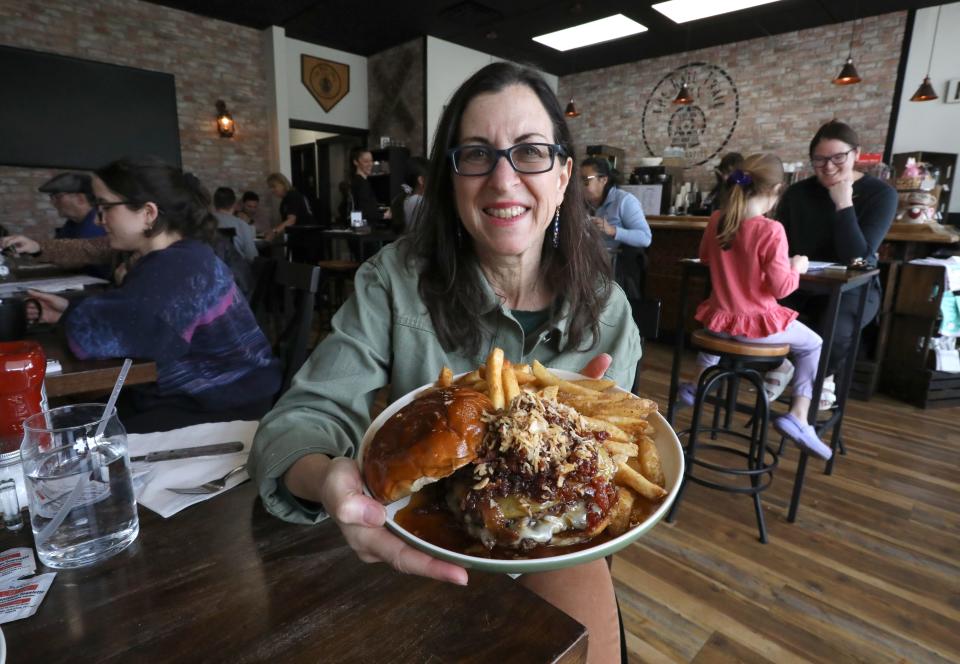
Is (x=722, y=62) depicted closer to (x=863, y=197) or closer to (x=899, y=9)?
(x=899, y=9)

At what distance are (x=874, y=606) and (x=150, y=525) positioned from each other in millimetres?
2537

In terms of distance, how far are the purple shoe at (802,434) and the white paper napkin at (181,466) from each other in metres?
2.75

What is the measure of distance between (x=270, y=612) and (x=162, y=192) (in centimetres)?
204

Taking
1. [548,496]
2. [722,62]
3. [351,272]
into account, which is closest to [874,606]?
[548,496]

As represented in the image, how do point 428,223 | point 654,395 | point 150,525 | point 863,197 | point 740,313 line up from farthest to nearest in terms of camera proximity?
1. point 654,395
2. point 863,197
3. point 740,313
4. point 428,223
5. point 150,525

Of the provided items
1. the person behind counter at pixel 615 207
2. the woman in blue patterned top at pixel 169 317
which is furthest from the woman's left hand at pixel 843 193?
the woman in blue patterned top at pixel 169 317

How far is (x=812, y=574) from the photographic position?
2.21 m

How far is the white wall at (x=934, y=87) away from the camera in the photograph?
6410mm

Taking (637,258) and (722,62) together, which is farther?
(722,62)

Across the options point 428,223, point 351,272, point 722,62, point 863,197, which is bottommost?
point 351,272

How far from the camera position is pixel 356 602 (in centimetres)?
62

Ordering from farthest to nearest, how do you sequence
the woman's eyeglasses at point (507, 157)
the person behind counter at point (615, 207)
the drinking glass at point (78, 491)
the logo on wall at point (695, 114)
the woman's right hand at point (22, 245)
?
the logo on wall at point (695, 114) < the person behind counter at point (615, 207) < the woman's right hand at point (22, 245) < the woman's eyeglasses at point (507, 157) < the drinking glass at point (78, 491)

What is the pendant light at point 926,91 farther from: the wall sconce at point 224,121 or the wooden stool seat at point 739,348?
the wall sconce at point 224,121

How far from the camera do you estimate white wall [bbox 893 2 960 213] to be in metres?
6.41
